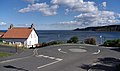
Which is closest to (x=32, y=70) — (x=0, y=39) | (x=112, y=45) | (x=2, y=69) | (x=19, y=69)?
(x=19, y=69)

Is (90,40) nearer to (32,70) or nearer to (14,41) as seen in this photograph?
(14,41)

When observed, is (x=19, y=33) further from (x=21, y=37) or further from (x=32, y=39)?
(x=32, y=39)

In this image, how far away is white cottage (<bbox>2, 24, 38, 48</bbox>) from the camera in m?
66.3

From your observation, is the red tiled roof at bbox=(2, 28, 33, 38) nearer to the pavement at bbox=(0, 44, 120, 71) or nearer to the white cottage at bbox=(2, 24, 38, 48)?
the white cottage at bbox=(2, 24, 38, 48)

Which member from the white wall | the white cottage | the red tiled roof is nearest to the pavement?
the white cottage

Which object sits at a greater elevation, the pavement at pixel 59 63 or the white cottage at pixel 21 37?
the white cottage at pixel 21 37

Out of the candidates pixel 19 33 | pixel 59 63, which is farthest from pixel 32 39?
pixel 59 63

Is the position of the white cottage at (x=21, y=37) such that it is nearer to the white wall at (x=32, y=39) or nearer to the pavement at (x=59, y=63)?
the white wall at (x=32, y=39)

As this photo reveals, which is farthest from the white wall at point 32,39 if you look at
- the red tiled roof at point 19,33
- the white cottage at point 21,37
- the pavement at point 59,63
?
the pavement at point 59,63

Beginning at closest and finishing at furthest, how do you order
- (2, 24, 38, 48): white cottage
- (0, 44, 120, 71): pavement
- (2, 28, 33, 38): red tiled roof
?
(0, 44, 120, 71): pavement
(2, 24, 38, 48): white cottage
(2, 28, 33, 38): red tiled roof

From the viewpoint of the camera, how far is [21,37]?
6681 centimetres

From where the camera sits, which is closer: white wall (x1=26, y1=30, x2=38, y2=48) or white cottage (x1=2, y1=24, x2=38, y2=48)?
white cottage (x1=2, y1=24, x2=38, y2=48)

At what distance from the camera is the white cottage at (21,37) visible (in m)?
66.3

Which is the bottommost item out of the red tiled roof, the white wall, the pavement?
the pavement
